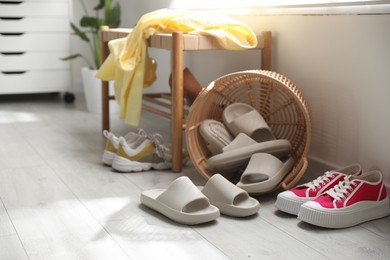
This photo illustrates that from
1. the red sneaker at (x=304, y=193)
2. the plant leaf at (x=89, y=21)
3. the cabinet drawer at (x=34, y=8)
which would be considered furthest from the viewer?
the cabinet drawer at (x=34, y=8)

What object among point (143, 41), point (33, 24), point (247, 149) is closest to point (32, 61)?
point (33, 24)

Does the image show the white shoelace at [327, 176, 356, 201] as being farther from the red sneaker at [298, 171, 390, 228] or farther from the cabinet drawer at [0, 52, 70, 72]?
the cabinet drawer at [0, 52, 70, 72]

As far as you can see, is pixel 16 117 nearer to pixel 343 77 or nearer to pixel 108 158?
pixel 108 158

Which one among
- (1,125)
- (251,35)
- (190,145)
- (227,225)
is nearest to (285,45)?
(251,35)

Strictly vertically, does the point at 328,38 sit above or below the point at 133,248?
above

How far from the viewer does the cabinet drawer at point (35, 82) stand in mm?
3740

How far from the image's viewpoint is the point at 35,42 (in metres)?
3.76

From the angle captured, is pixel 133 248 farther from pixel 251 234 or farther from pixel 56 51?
pixel 56 51

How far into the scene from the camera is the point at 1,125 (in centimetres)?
309

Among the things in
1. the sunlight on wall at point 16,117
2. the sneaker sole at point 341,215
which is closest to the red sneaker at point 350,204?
the sneaker sole at point 341,215

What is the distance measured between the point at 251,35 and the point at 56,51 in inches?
73.9

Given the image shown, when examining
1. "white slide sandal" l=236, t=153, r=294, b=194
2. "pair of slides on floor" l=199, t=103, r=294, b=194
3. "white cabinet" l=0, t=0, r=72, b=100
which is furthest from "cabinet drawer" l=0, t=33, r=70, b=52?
"white slide sandal" l=236, t=153, r=294, b=194

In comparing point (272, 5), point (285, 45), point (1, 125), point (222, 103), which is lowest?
point (1, 125)

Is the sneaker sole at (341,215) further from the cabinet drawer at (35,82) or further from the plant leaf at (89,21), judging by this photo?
the cabinet drawer at (35,82)
